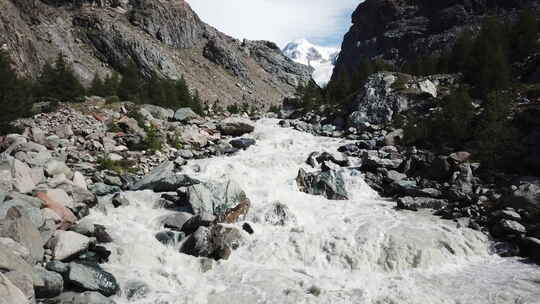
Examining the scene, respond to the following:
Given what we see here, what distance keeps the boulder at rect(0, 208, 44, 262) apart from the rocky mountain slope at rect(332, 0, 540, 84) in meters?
74.1

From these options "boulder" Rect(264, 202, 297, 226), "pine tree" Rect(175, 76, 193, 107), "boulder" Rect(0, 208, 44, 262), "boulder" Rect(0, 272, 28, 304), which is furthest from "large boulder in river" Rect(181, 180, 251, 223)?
"pine tree" Rect(175, 76, 193, 107)

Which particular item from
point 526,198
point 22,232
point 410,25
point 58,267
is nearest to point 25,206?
point 22,232

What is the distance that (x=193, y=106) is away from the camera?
41375 mm

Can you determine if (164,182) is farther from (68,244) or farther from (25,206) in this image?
(68,244)

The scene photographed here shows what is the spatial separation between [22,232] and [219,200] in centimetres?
802

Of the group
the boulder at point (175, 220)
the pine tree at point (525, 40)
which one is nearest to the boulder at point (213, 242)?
the boulder at point (175, 220)

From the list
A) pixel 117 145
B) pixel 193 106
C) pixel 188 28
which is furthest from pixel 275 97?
pixel 117 145

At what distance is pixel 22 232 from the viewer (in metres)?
11.4

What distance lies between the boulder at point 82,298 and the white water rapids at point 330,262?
784mm

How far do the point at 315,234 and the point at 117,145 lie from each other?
602 inches

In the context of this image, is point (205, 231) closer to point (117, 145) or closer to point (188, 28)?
point (117, 145)

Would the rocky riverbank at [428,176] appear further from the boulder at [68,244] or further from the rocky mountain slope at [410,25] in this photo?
the rocky mountain slope at [410,25]

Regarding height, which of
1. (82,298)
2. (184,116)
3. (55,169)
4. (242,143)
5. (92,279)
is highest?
(184,116)

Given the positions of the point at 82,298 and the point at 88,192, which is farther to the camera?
the point at 88,192
